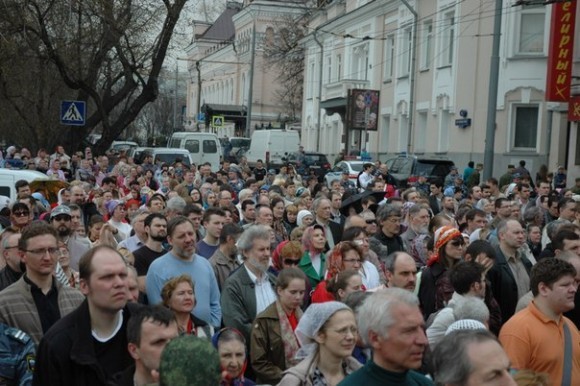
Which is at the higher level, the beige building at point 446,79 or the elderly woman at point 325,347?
the beige building at point 446,79

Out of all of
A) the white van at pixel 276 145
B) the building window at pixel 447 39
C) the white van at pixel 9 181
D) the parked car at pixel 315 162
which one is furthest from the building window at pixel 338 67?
the white van at pixel 9 181

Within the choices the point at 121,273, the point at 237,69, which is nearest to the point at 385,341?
the point at 121,273

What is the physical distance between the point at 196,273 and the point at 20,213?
3808mm

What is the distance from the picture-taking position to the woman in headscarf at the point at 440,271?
8.31 metres

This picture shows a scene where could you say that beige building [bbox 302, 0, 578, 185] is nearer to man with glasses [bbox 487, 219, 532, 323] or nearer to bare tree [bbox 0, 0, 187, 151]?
bare tree [bbox 0, 0, 187, 151]

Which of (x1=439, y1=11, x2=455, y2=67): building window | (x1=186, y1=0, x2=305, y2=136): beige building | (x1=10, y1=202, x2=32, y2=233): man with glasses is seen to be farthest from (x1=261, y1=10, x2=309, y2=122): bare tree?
(x1=10, y1=202, x2=32, y2=233): man with glasses

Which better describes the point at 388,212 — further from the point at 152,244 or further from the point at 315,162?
the point at 315,162

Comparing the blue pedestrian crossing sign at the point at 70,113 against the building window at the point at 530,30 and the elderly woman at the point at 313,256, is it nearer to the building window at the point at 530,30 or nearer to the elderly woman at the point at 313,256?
the elderly woman at the point at 313,256

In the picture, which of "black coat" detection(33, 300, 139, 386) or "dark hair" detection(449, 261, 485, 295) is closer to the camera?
"black coat" detection(33, 300, 139, 386)

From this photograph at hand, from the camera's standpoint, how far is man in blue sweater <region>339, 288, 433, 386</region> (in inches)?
166

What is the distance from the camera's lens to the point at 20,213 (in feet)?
37.6

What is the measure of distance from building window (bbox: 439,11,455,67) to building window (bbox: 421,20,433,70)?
1.35 m

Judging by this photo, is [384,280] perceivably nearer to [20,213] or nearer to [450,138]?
[20,213]

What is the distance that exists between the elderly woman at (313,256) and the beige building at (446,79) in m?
22.5
